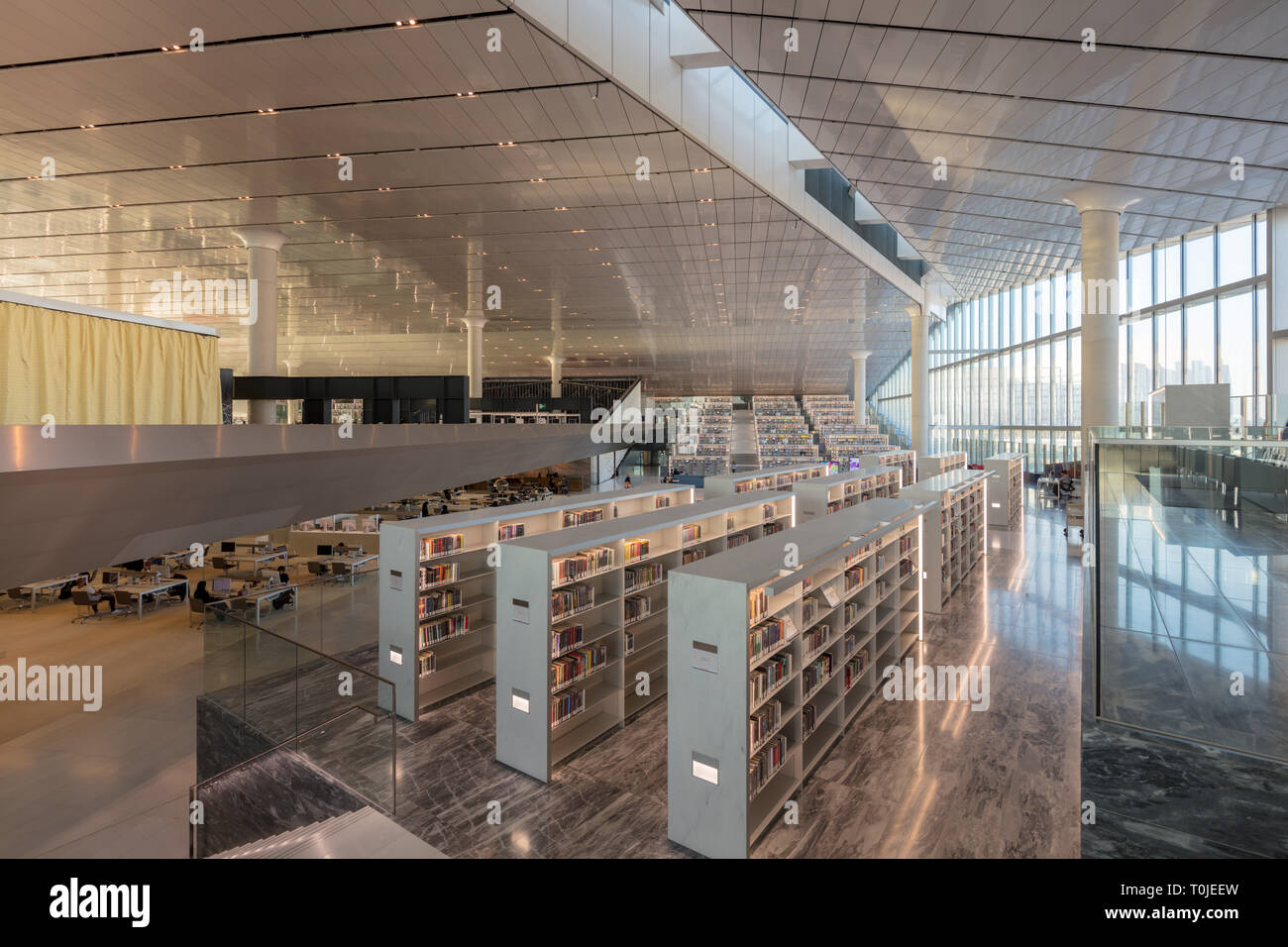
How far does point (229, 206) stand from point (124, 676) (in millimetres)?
→ 8033

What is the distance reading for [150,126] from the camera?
832cm

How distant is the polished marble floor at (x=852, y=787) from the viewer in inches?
184

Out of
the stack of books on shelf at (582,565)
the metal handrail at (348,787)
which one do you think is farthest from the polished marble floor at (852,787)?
the stack of books on shelf at (582,565)

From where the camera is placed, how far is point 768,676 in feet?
15.8

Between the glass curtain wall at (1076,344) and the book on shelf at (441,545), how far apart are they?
826 centimetres

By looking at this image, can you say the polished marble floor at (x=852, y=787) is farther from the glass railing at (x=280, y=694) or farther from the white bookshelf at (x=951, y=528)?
the white bookshelf at (x=951, y=528)

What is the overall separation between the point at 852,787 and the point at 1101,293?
1193 centimetres

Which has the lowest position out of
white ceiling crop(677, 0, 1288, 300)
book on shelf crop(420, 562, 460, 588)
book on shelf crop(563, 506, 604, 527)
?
book on shelf crop(420, 562, 460, 588)

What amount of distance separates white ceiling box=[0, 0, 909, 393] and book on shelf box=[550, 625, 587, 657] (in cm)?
591

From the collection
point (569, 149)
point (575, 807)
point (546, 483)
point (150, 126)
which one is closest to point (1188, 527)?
point (575, 807)

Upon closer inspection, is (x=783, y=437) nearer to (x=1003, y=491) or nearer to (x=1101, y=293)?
(x=1003, y=491)

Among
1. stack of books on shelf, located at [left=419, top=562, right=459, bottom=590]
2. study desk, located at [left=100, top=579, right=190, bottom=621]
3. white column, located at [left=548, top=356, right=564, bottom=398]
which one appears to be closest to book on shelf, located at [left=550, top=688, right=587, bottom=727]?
stack of books on shelf, located at [left=419, top=562, right=459, bottom=590]

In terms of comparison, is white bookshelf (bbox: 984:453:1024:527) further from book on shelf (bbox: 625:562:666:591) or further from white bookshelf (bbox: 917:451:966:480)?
book on shelf (bbox: 625:562:666:591)

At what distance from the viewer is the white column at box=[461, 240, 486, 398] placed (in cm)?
1487
